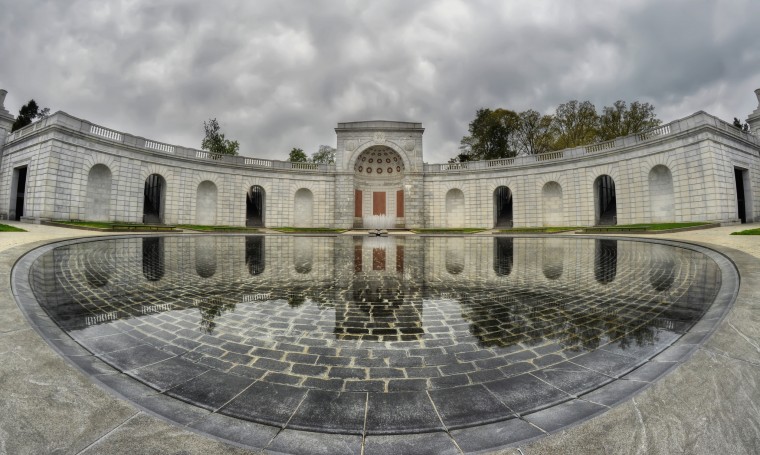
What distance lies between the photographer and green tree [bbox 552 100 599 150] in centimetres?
4016

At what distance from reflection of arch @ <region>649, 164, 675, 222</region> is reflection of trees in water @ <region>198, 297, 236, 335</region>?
1412 inches

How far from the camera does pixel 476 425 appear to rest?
8.07 ft

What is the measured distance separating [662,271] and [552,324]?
6509 millimetres

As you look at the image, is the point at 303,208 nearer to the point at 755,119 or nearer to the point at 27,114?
the point at 27,114

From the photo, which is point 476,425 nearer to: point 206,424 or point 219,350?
point 206,424

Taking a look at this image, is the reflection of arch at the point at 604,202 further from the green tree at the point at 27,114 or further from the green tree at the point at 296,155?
the green tree at the point at 27,114

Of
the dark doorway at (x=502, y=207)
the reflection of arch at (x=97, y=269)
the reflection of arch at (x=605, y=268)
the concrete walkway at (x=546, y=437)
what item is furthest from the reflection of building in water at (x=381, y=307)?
the dark doorway at (x=502, y=207)

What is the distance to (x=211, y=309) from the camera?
218 inches

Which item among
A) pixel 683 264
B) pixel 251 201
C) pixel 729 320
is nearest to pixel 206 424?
pixel 729 320

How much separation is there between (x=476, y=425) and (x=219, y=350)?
311 cm

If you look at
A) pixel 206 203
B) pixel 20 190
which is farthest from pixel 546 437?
pixel 20 190

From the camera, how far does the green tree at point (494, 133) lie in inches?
1793

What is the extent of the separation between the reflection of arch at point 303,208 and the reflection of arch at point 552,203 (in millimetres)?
29073

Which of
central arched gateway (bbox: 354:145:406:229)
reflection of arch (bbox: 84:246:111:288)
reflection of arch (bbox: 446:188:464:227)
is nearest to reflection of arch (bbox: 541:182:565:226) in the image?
reflection of arch (bbox: 446:188:464:227)
